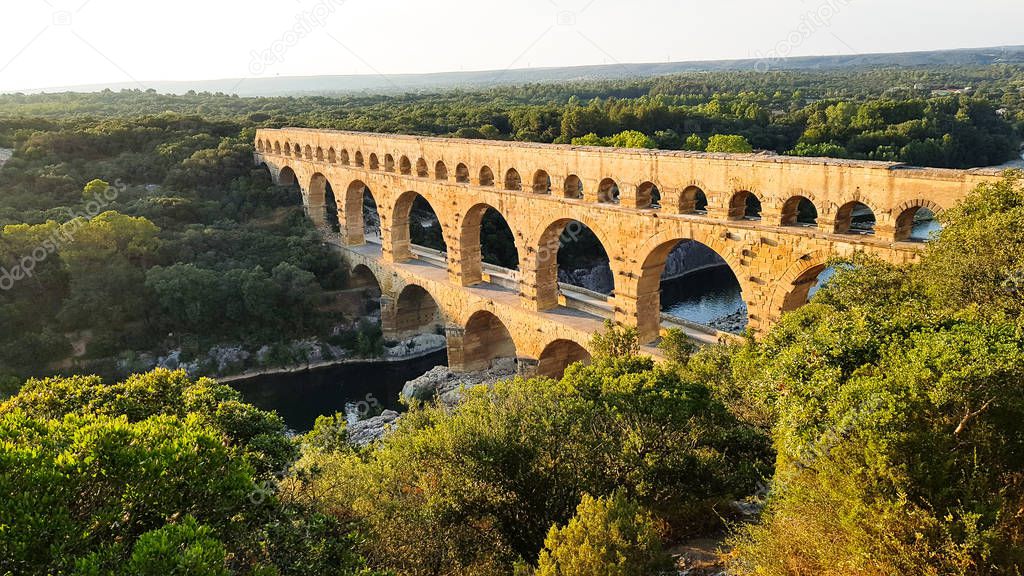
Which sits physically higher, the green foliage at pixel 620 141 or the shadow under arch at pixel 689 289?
the green foliage at pixel 620 141

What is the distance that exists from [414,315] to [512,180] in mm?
11169

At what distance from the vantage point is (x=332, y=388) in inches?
1109

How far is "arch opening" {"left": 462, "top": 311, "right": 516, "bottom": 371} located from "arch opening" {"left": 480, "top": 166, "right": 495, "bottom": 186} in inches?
193

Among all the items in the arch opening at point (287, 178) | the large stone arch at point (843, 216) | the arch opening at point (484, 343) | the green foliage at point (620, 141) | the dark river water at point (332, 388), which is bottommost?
the dark river water at point (332, 388)

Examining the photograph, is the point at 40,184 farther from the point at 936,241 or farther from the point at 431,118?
the point at 936,241

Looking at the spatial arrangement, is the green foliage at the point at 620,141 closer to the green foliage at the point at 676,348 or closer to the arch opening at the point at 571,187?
the arch opening at the point at 571,187

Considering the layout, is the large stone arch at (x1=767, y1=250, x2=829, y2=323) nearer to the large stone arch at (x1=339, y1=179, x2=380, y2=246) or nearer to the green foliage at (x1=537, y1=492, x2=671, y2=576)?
the green foliage at (x1=537, y1=492, x2=671, y2=576)

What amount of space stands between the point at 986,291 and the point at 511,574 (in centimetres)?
764

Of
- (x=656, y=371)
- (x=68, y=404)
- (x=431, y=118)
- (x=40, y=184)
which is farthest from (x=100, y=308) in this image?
(x=431, y=118)

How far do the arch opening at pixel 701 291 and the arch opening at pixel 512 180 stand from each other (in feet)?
27.4

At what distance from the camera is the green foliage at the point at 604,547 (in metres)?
7.36

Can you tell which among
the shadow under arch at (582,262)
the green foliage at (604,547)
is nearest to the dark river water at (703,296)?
the shadow under arch at (582,262)

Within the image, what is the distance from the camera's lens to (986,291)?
30.3 ft

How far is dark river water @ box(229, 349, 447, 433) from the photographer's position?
86.8 ft
